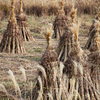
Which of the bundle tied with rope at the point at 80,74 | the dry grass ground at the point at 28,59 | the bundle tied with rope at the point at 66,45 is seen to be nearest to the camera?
the bundle tied with rope at the point at 80,74

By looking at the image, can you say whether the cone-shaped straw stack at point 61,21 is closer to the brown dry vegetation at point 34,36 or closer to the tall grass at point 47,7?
the brown dry vegetation at point 34,36

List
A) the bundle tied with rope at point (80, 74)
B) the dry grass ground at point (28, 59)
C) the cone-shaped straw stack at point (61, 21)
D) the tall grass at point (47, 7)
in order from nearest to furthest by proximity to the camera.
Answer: the bundle tied with rope at point (80, 74) → the dry grass ground at point (28, 59) → the cone-shaped straw stack at point (61, 21) → the tall grass at point (47, 7)

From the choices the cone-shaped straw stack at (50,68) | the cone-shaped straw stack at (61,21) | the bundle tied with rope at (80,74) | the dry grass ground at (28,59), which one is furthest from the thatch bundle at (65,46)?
the cone-shaped straw stack at (61,21)

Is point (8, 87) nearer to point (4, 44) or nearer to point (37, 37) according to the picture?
point (4, 44)

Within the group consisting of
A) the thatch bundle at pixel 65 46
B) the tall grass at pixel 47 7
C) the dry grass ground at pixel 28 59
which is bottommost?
the dry grass ground at pixel 28 59

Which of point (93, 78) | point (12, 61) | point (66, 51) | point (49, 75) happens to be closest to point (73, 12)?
point (66, 51)

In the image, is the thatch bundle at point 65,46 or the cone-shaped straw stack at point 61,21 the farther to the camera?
the cone-shaped straw stack at point 61,21

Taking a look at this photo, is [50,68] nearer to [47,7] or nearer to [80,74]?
[80,74]

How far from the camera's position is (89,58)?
15.0 ft

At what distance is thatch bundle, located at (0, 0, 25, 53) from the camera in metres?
7.28

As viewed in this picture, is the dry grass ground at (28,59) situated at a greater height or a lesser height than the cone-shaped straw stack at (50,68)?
lesser

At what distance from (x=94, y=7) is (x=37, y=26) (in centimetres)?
340

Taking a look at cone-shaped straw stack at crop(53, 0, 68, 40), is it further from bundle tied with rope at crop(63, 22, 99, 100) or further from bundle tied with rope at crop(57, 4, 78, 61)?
bundle tied with rope at crop(63, 22, 99, 100)

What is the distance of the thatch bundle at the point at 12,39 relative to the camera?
7.28 m
